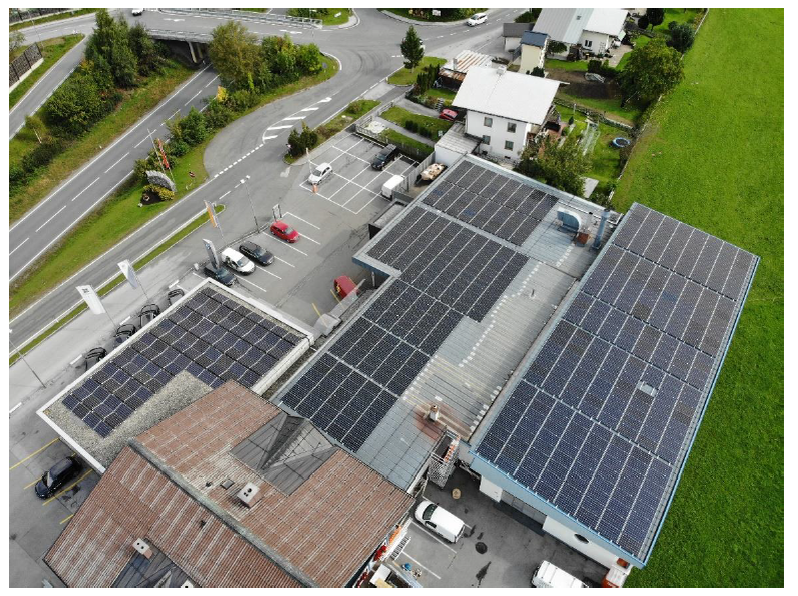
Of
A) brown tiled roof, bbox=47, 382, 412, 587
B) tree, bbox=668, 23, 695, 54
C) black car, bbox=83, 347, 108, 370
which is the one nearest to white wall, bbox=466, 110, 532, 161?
tree, bbox=668, 23, 695, 54

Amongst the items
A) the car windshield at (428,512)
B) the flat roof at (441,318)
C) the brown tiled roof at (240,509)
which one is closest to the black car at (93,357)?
the brown tiled roof at (240,509)

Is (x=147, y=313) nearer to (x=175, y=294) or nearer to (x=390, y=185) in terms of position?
(x=175, y=294)

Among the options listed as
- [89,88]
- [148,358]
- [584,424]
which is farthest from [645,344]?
[89,88]

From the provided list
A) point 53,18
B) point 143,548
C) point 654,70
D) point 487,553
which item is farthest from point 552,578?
point 53,18

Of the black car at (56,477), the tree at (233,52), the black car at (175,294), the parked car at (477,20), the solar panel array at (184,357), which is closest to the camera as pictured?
the black car at (56,477)

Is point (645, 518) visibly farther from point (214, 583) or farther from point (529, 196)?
point (529, 196)

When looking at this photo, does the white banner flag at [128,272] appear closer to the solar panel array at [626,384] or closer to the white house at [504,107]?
the solar panel array at [626,384]
